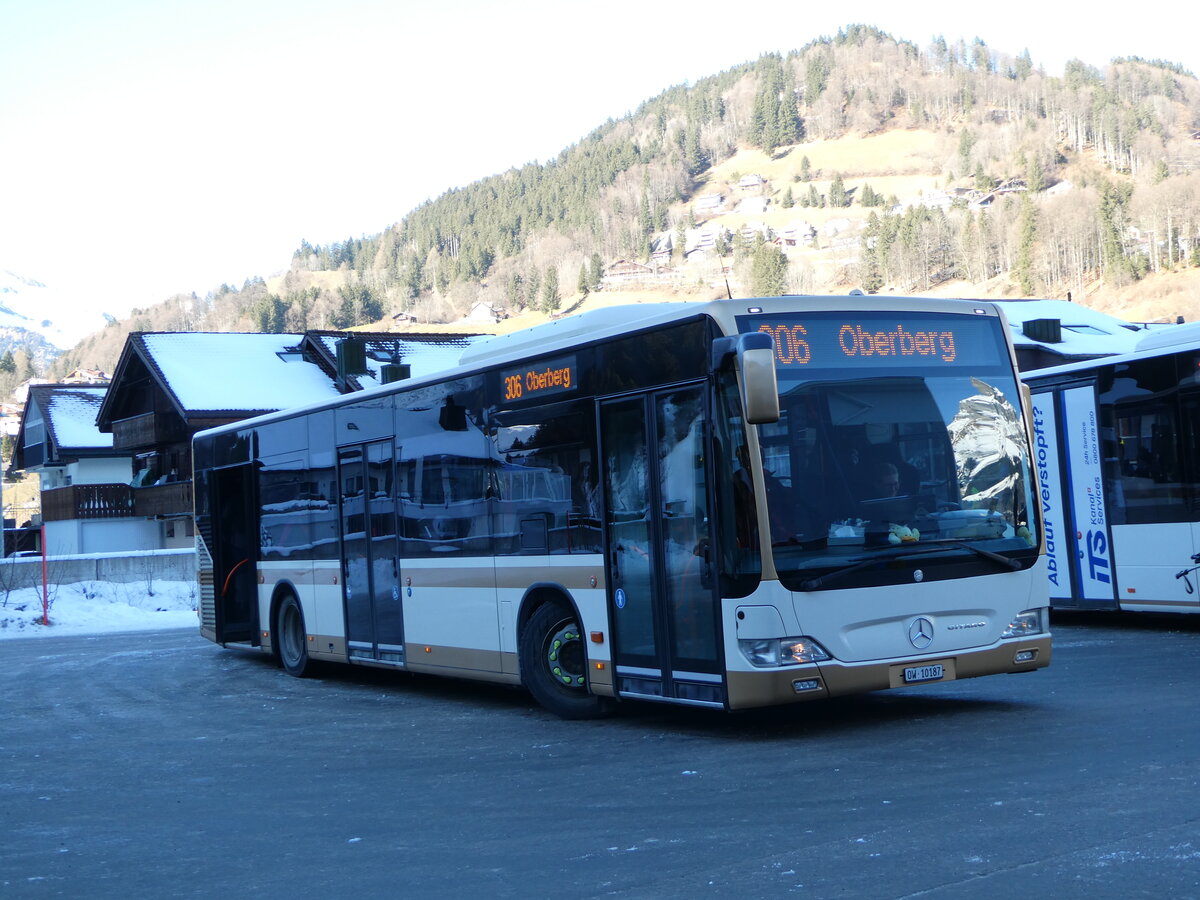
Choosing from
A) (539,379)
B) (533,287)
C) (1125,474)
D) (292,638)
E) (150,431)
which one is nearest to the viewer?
(539,379)

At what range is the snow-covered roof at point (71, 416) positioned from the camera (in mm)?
67125

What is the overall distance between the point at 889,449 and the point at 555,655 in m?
3.41

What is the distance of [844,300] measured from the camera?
10.2 meters

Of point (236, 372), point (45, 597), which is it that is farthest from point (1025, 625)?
point (236, 372)

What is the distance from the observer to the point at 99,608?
2875 cm

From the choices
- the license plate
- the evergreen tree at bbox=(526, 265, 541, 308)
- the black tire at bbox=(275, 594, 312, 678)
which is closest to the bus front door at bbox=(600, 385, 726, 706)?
the license plate

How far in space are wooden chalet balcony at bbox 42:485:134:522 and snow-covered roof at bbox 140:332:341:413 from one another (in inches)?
327

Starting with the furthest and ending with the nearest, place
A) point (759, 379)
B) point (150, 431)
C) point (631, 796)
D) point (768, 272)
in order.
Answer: point (768, 272) → point (150, 431) → point (759, 379) → point (631, 796)

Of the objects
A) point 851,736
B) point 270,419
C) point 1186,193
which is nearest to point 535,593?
point 851,736

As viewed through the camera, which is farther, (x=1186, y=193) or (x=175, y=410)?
(x=1186, y=193)

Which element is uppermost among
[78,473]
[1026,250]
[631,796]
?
[1026,250]

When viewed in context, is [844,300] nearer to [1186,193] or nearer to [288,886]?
[288,886]

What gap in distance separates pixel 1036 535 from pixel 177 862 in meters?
6.29

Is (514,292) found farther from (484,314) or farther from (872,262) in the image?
(872,262)
